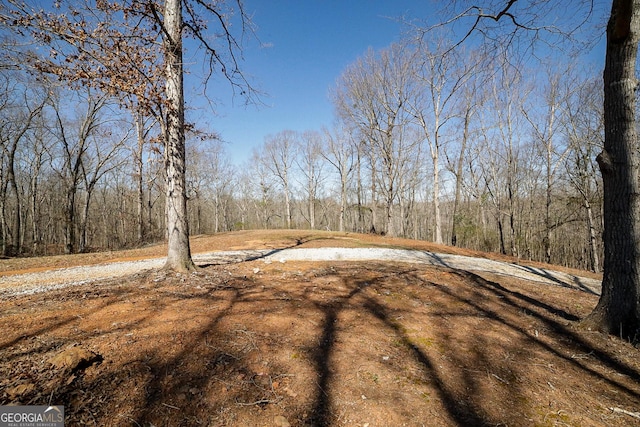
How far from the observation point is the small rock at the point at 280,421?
1772 millimetres

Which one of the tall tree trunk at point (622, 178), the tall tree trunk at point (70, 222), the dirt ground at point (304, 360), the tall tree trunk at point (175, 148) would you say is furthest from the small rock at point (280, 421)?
the tall tree trunk at point (70, 222)

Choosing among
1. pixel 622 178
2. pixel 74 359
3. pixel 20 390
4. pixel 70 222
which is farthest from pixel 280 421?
pixel 70 222

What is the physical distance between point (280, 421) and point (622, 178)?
4892 millimetres

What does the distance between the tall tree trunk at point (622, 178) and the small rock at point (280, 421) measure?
4357 millimetres

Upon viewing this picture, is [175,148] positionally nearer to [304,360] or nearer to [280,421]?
[304,360]

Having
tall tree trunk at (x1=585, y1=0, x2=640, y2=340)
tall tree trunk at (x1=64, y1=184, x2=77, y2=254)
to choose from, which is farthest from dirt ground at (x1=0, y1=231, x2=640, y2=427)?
tall tree trunk at (x1=64, y1=184, x2=77, y2=254)

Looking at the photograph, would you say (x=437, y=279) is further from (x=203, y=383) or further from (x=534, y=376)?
(x=203, y=383)

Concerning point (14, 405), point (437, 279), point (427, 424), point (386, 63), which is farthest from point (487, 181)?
point (14, 405)

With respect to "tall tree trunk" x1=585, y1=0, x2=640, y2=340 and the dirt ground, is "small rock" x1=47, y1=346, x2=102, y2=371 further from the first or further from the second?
"tall tree trunk" x1=585, y1=0, x2=640, y2=340

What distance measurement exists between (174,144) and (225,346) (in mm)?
4043

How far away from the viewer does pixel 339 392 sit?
6.87 feet

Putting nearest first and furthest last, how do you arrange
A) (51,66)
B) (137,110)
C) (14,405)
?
(14,405) → (51,66) → (137,110)

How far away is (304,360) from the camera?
2455 millimetres

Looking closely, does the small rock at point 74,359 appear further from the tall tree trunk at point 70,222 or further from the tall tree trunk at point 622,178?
the tall tree trunk at point 70,222
